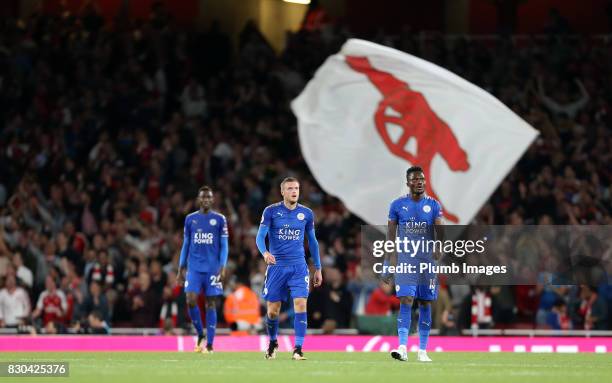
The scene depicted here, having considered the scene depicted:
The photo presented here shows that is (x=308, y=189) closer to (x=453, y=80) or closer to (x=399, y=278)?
(x=453, y=80)

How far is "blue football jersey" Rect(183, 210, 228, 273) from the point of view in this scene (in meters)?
19.2

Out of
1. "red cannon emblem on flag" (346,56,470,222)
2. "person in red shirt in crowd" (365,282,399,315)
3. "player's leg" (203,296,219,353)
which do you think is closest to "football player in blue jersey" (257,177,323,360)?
"player's leg" (203,296,219,353)

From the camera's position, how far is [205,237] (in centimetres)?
1919

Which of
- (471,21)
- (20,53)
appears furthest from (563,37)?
(20,53)

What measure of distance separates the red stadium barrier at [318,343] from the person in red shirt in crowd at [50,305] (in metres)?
2.40

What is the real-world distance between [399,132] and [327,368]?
7.46 m

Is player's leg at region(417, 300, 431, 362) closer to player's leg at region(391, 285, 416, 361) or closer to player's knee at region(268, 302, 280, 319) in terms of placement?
player's leg at region(391, 285, 416, 361)

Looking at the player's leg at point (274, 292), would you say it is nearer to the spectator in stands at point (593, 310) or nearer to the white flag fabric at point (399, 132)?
the white flag fabric at point (399, 132)

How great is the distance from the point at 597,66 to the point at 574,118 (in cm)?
179

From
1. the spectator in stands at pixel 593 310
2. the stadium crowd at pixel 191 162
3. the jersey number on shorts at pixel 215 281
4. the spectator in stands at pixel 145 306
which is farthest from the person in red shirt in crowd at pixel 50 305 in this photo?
the spectator in stands at pixel 593 310

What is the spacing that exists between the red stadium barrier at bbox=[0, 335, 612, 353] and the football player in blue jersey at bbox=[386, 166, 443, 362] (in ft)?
14.9

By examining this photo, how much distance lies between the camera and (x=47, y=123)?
29266 mm

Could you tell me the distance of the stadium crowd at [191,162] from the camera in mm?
23406

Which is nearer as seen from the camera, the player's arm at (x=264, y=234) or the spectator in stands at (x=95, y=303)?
the player's arm at (x=264, y=234)
